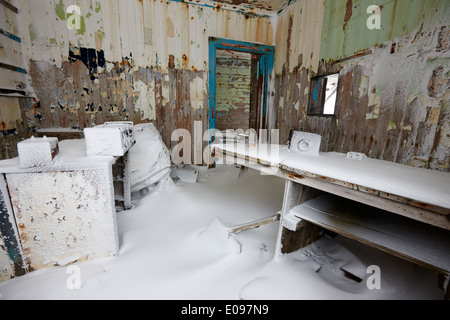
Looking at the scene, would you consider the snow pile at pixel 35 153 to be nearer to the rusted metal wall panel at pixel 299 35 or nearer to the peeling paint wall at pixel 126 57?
the peeling paint wall at pixel 126 57

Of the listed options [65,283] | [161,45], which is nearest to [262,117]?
[161,45]

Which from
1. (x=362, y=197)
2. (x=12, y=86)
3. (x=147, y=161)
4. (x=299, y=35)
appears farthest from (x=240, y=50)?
(x=362, y=197)

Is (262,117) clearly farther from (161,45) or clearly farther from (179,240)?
(179,240)

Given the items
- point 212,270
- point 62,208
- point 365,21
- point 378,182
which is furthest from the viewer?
point 365,21

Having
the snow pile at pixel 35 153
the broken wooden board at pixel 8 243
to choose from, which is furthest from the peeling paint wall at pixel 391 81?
the broken wooden board at pixel 8 243

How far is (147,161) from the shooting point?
3035mm

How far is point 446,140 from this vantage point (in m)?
1.93

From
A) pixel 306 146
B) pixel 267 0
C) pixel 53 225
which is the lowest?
pixel 53 225

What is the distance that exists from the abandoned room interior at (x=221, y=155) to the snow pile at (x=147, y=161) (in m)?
0.02

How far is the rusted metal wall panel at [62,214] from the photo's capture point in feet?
5.08

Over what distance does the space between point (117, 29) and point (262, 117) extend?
3.22m

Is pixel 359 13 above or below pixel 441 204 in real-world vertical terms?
above

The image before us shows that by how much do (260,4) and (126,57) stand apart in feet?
8.98

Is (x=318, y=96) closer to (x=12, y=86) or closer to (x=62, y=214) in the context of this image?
(x=62, y=214)
